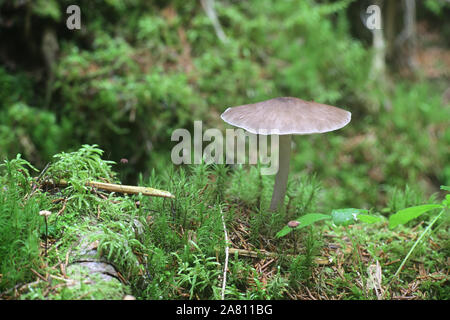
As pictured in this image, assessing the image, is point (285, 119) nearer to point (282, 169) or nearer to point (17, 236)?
point (282, 169)

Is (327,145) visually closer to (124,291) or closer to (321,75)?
(321,75)

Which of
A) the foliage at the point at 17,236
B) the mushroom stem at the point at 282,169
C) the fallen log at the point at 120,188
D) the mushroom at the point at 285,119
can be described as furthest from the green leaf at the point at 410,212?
the foliage at the point at 17,236

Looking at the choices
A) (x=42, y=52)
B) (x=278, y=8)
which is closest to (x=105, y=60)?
(x=42, y=52)

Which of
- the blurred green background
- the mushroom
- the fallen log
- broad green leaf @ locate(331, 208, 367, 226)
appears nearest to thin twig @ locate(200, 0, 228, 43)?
the blurred green background

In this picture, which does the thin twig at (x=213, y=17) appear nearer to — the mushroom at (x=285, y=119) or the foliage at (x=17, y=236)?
Answer: the mushroom at (x=285, y=119)

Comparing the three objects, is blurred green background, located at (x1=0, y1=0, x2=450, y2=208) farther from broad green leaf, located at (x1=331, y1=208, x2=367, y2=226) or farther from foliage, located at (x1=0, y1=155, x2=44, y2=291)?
broad green leaf, located at (x1=331, y1=208, x2=367, y2=226)

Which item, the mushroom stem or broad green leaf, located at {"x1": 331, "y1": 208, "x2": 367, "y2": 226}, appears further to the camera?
the mushroom stem
